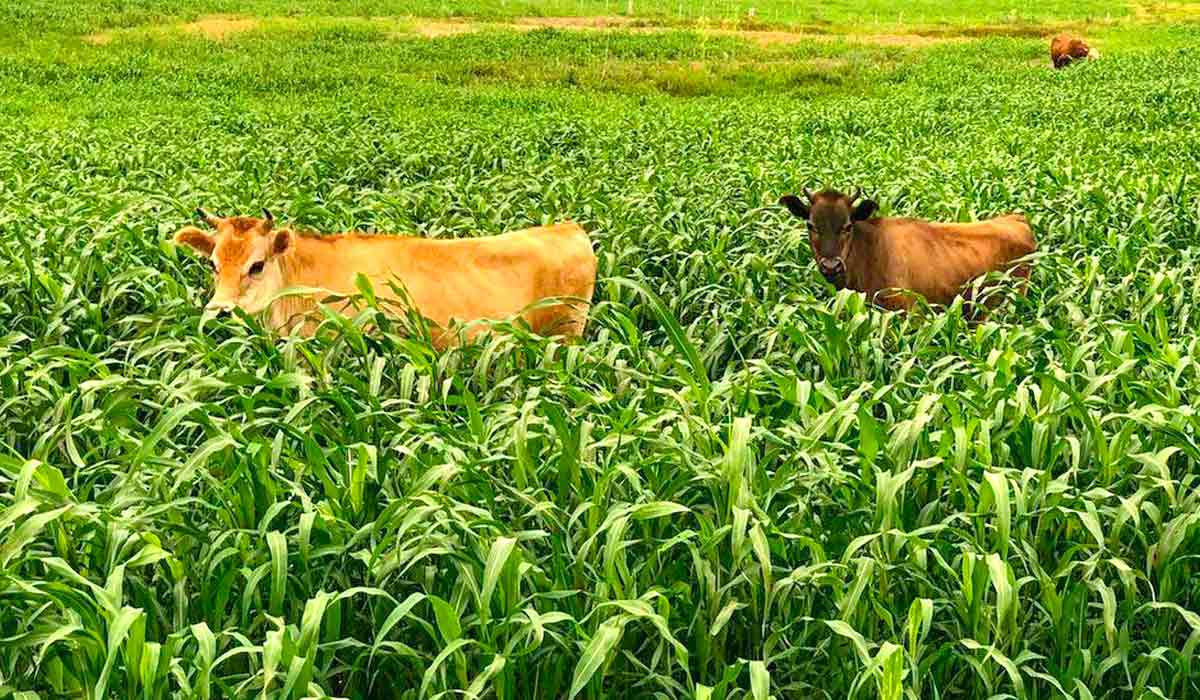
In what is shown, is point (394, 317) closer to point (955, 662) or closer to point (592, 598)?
point (592, 598)

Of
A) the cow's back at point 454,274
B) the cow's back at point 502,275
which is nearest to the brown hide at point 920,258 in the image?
the cow's back at point 502,275

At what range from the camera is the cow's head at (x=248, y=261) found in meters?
7.39

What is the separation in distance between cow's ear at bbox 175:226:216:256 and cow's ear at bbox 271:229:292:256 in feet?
1.56

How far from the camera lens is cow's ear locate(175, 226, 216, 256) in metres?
7.66

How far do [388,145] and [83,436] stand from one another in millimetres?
10711

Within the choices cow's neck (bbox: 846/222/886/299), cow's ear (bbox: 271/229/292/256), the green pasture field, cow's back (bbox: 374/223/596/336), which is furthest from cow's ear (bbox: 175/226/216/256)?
cow's neck (bbox: 846/222/886/299)

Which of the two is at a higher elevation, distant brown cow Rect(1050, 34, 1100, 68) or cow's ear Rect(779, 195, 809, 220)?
cow's ear Rect(779, 195, 809, 220)

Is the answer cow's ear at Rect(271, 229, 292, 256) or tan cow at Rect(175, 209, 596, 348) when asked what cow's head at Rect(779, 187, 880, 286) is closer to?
tan cow at Rect(175, 209, 596, 348)

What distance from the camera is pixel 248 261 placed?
7.41 meters

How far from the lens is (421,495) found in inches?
169

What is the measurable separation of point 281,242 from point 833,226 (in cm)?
380

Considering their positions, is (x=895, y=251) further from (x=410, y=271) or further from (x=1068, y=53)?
(x=1068, y=53)

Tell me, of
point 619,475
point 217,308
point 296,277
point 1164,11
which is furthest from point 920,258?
point 1164,11

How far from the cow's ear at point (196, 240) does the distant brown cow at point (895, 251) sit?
399cm
